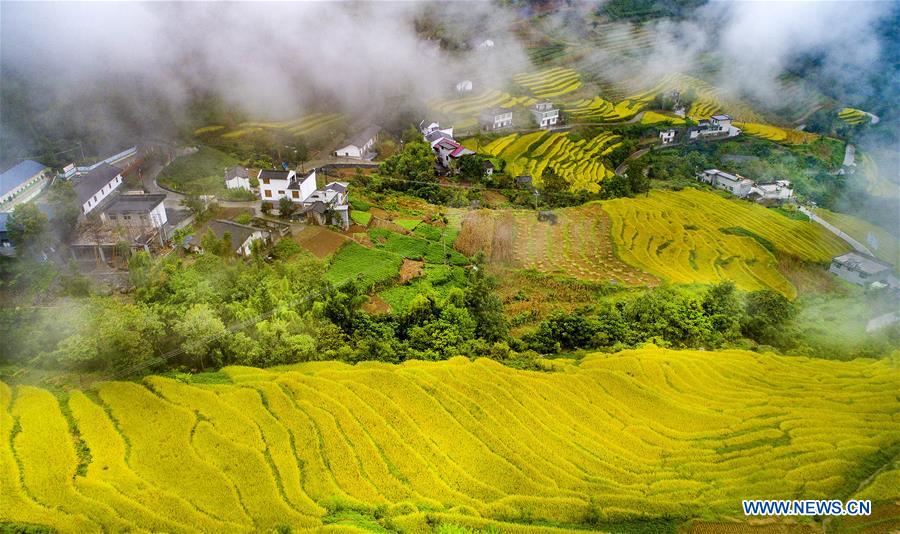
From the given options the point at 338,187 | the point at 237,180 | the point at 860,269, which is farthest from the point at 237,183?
the point at 860,269

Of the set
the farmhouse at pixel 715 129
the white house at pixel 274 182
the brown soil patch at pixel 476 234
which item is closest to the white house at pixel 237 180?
the white house at pixel 274 182

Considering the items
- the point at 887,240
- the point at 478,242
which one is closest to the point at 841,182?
the point at 887,240

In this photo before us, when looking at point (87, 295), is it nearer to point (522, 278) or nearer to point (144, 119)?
point (522, 278)

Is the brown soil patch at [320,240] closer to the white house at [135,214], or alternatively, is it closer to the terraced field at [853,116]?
the white house at [135,214]

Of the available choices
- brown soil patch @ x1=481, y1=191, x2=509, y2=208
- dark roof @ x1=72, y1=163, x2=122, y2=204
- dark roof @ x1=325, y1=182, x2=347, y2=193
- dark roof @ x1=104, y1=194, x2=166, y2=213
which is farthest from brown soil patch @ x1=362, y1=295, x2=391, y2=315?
dark roof @ x1=72, y1=163, x2=122, y2=204

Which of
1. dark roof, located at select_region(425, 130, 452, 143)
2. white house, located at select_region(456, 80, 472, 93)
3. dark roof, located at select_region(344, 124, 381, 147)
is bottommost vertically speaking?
dark roof, located at select_region(425, 130, 452, 143)

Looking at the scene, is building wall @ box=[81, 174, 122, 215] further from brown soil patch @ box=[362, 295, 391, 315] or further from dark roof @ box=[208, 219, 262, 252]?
brown soil patch @ box=[362, 295, 391, 315]

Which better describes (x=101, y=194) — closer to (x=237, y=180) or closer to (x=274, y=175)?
(x=237, y=180)
